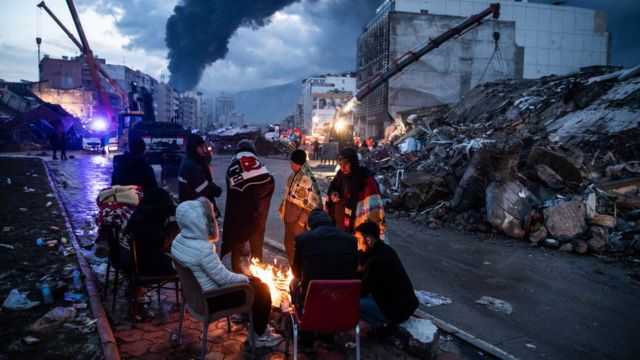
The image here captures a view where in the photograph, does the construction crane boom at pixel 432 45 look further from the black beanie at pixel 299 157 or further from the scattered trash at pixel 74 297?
the scattered trash at pixel 74 297

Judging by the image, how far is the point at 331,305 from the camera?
3.25m

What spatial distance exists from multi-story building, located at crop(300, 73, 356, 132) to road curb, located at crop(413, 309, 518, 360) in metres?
70.4

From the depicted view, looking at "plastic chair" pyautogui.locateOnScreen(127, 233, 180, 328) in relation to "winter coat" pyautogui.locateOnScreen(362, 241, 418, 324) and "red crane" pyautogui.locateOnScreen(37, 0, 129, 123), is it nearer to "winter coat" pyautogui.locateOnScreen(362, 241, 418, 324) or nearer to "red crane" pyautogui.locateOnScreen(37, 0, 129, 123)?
"winter coat" pyautogui.locateOnScreen(362, 241, 418, 324)

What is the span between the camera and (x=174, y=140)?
1573 centimetres

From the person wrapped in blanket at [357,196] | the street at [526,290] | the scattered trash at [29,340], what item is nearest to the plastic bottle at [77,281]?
the scattered trash at [29,340]

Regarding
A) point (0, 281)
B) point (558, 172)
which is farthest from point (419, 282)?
point (558, 172)

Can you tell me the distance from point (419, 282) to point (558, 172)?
651 centimetres

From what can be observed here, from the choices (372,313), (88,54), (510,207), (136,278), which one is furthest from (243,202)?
(88,54)

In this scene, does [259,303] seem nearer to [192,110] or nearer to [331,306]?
[331,306]

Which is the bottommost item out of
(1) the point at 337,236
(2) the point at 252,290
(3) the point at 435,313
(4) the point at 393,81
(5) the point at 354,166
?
(3) the point at 435,313

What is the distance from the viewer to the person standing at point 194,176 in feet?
17.8

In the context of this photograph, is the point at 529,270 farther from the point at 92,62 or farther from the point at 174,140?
the point at 92,62

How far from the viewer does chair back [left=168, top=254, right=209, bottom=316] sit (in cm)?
338

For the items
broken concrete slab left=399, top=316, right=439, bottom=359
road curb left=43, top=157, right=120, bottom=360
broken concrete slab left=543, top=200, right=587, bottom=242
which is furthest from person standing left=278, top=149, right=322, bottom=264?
broken concrete slab left=543, top=200, right=587, bottom=242
